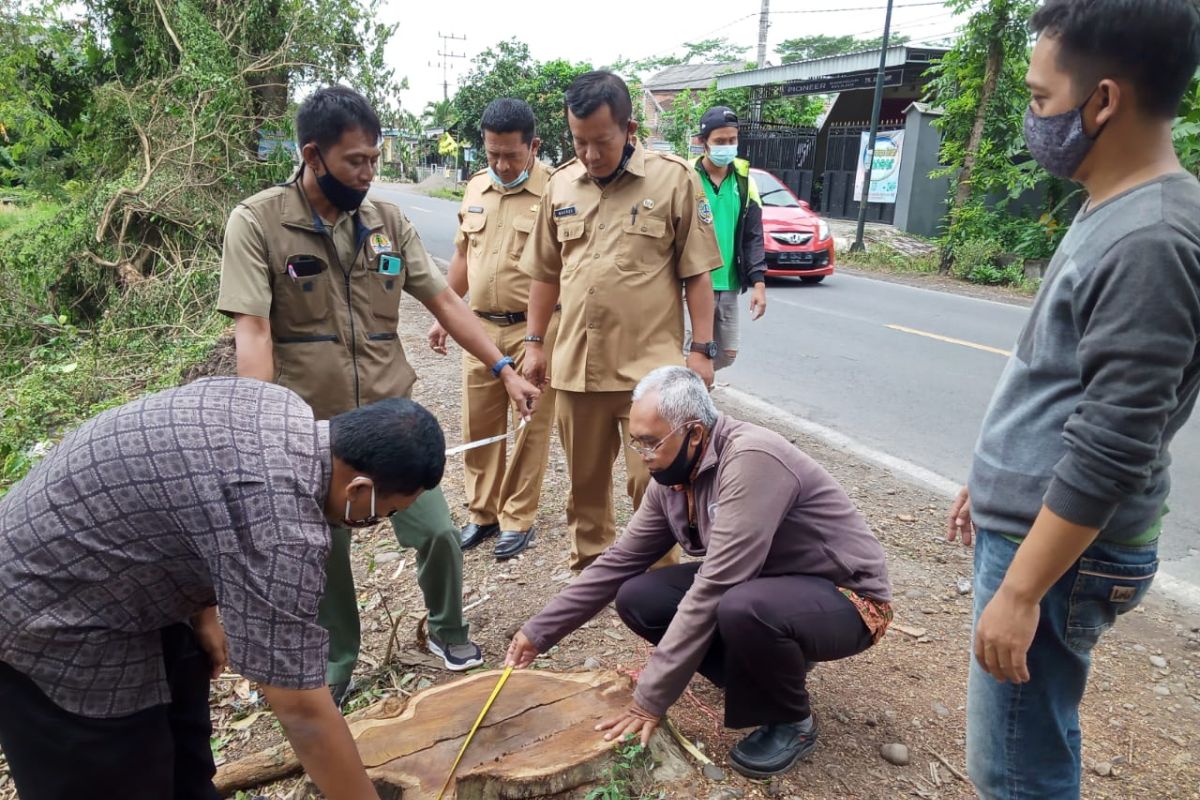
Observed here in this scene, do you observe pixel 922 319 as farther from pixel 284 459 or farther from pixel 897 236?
pixel 284 459

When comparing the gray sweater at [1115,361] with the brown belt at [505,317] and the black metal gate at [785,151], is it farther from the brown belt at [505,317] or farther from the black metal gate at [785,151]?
the black metal gate at [785,151]

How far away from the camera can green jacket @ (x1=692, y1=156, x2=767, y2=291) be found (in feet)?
14.7

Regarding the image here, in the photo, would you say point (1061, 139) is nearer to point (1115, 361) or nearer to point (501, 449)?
point (1115, 361)

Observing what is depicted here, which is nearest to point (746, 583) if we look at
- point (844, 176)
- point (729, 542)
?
point (729, 542)

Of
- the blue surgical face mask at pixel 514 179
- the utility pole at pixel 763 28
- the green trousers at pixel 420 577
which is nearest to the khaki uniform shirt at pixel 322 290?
the green trousers at pixel 420 577

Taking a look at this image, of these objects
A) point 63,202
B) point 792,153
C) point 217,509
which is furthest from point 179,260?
point 792,153

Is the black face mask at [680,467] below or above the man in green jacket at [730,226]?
below

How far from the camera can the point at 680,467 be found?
230 centimetres

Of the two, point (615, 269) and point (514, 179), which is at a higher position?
point (514, 179)

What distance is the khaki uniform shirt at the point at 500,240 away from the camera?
374 cm

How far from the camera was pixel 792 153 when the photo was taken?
1977 cm

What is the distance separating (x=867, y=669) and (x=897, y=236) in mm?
14338

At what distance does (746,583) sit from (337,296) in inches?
57.6

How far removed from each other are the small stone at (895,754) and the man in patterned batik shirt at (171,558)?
1.46 meters
